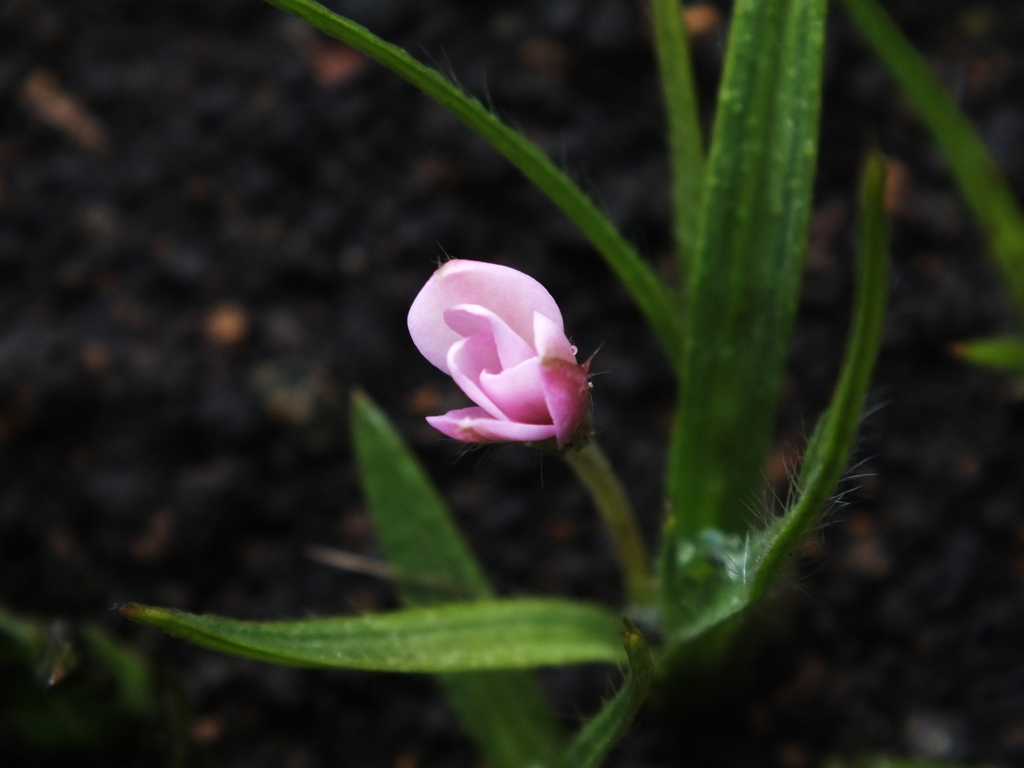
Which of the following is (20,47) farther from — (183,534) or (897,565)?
(897,565)

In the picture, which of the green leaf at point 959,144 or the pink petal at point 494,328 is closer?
the pink petal at point 494,328

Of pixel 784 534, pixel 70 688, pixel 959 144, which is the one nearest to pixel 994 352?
pixel 959 144

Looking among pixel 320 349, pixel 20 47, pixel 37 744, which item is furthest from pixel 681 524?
pixel 20 47

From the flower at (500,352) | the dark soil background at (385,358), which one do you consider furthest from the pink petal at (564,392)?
the dark soil background at (385,358)

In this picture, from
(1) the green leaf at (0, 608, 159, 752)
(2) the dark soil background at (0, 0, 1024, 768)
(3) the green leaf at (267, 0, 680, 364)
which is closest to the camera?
(3) the green leaf at (267, 0, 680, 364)

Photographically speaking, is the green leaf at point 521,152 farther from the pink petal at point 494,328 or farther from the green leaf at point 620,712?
the green leaf at point 620,712

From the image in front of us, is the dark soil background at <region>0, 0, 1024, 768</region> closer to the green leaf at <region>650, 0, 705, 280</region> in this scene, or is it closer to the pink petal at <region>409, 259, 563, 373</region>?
the green leaf at <region>650, 0, 705, 280</region>

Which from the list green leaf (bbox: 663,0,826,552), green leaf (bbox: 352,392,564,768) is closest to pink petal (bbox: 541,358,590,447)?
green leaf (bbox: 663,0,826,552)
